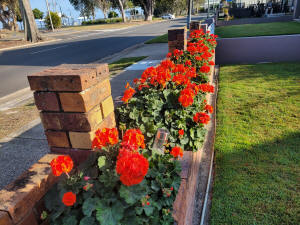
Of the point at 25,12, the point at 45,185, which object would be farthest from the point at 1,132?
the point at 25,12

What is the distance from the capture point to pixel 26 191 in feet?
3.77

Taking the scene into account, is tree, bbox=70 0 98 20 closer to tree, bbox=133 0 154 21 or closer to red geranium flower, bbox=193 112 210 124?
tree, bbox=133 0 154 21

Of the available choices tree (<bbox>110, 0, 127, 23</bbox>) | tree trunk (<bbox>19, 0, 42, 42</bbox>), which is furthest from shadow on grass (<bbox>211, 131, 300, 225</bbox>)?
tree (<bbox>110, 0, 127, 23</bbox>)

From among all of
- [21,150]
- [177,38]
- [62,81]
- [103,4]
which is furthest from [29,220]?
[103,4]

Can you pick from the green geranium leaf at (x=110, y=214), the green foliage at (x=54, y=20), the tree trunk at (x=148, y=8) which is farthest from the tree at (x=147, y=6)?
the green geranium leaf at (x=110, y=214)

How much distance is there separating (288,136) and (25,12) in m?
21.2

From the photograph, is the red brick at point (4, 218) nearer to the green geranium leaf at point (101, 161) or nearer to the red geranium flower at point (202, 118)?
the green geranium leaf at point (101, 161)

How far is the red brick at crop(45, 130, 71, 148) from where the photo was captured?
149 cm

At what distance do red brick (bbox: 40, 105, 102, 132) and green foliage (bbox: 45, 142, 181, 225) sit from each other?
7.6 inches

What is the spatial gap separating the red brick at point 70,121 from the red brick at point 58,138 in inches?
1.5

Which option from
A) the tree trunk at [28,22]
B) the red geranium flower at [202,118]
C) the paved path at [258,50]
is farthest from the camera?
the tree trunk at [28,22]

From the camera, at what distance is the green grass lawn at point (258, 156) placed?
211cm

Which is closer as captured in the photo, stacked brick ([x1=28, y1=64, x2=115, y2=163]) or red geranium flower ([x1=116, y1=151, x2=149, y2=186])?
red geranium flower ([x1=116, y1=151, x2=149, y2=186])

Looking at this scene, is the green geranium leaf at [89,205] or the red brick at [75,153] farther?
the red brick at [75,153]
